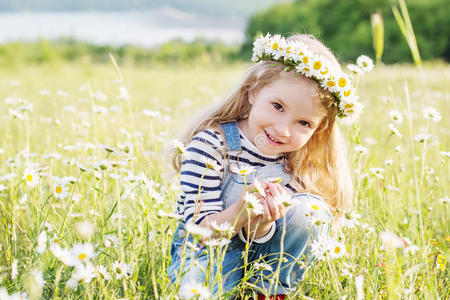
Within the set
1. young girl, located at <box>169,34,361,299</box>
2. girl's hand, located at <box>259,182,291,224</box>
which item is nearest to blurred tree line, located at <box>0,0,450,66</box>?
young girl, located at <box>169,34,361,299</box>

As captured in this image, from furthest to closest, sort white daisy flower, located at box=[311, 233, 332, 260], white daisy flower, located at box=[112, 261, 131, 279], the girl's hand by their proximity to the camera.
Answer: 1. the girl's hand
2. white daisy flower, located at box=[311, 233, 332, 260]
3. white daisy flower, located at box=[112, 261, 131, 279]

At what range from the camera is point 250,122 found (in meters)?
1.79

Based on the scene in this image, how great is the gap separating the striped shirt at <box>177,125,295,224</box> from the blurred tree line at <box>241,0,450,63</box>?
21110mm

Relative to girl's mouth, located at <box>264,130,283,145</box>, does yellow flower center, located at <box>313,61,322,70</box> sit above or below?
above

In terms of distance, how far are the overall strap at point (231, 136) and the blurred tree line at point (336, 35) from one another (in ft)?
54.3

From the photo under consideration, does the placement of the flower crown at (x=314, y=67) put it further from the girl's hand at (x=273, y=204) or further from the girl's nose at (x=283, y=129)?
the girl's hand at (x=273, y=204)

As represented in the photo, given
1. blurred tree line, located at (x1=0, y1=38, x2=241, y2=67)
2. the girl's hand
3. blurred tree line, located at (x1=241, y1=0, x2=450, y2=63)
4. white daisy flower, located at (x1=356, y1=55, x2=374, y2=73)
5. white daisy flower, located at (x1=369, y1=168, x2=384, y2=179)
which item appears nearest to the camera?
the girl's hand

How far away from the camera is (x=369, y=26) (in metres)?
28.2

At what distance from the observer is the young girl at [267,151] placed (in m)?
1.68

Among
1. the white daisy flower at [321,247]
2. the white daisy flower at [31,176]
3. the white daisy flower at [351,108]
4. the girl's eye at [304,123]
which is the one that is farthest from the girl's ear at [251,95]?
the white daisy flower at [31,176]

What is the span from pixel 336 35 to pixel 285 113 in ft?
104

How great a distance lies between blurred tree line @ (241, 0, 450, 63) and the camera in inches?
1038

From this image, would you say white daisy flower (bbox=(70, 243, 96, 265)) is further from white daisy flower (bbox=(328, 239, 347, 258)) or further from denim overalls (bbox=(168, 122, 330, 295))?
white daisy flower (bbox=(328, 239, 347, 258))

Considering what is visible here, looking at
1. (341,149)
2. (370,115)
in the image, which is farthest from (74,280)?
(370,115)
